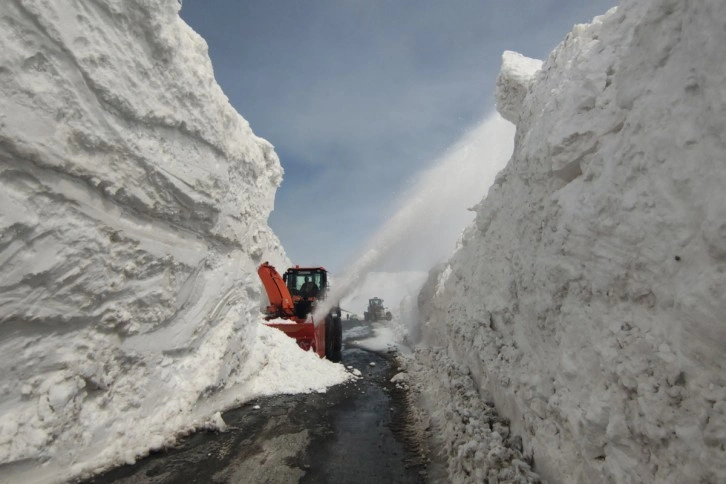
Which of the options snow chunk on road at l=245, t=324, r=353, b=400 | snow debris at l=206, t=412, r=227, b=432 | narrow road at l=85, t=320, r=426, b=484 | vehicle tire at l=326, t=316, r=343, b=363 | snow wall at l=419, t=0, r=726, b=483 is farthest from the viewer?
vehicle tire at l=326, t=316, r=343, b=363

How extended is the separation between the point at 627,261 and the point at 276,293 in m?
11.1

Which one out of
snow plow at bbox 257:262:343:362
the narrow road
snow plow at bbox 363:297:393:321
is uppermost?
snow plow at bbox 363:297:393:321

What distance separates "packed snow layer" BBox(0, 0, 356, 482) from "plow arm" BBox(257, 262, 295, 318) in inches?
159

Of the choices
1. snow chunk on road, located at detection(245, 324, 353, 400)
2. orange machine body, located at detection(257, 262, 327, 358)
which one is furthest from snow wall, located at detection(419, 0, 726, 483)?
orange machine body, located at detection(257, 262, 327, 358)

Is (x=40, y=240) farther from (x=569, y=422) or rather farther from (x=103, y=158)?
(x=569, y=422)

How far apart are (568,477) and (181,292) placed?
6563 mm

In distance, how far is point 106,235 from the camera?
5727 mm

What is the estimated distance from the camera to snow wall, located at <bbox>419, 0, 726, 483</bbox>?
2.59 metres

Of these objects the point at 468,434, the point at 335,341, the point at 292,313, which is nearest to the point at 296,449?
the point at 468,434

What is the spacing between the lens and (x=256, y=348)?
392 inches

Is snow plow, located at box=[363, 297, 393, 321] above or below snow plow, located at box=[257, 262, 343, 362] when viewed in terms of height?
above

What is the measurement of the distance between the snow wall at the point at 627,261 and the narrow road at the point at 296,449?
2158 mm

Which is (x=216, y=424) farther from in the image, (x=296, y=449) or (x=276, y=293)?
(x=276, y=293)

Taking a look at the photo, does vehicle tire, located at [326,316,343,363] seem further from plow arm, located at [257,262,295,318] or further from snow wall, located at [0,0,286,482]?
snow wall, located at [0,0,286,482]
